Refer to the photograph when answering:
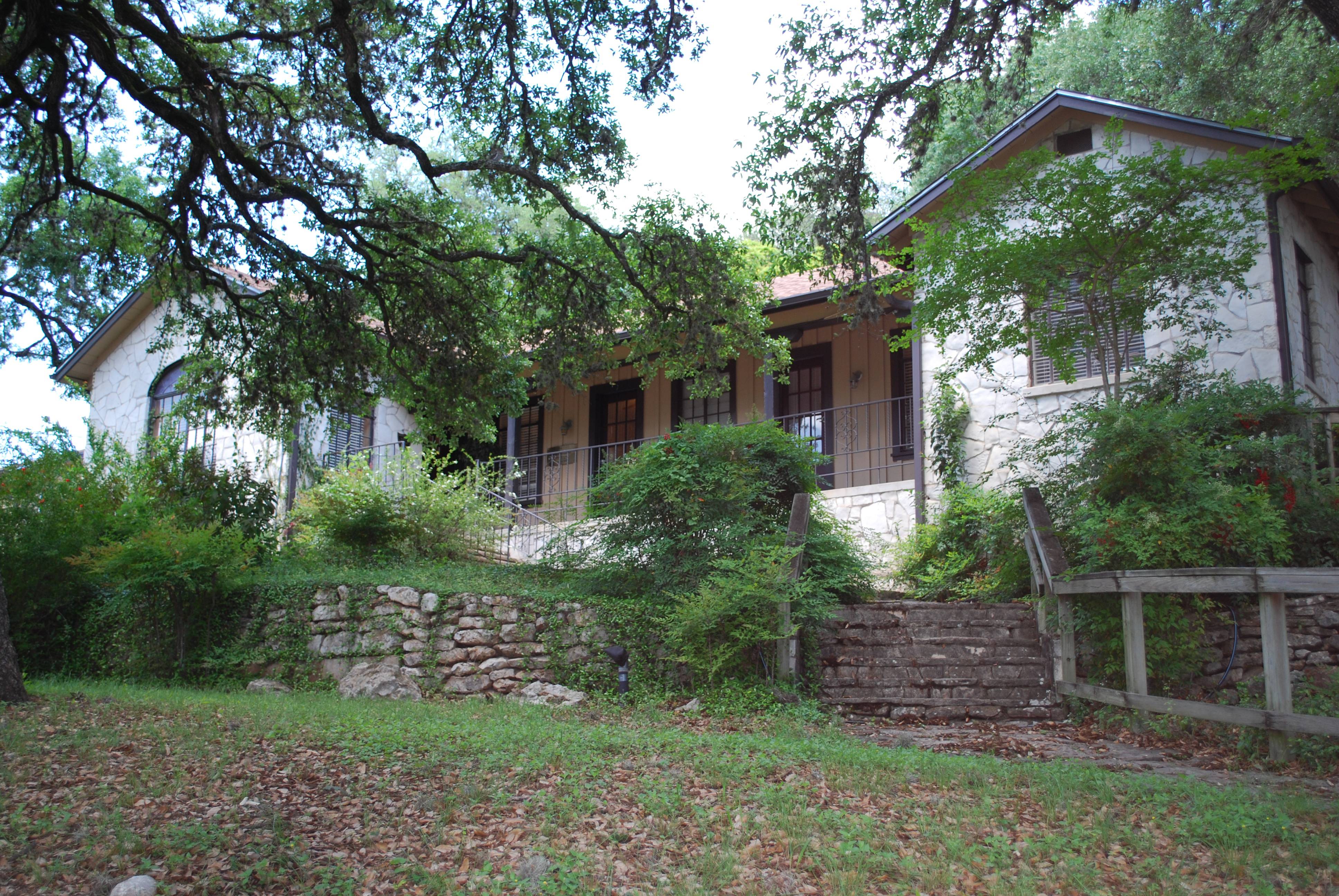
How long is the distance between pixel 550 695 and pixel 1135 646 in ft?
15.9

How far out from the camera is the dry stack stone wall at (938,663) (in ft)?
25.4

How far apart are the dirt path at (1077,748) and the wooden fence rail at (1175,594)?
25 cm

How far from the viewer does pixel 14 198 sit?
11.7 metres

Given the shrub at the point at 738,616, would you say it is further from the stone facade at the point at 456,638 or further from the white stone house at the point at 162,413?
the white stone house at the point at 162,413

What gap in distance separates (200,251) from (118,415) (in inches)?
442

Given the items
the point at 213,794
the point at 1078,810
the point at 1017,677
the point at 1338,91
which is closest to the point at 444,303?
the point at 213,794

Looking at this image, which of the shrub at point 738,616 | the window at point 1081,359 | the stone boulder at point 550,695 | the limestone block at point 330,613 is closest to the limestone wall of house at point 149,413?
the limestone block at point 330,613

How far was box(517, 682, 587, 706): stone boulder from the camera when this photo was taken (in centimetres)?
835

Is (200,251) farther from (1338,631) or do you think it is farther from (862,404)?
(1338,631)

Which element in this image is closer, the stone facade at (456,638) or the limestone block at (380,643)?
the stone facade at (456,638)

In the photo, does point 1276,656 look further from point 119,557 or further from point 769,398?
point 119,557

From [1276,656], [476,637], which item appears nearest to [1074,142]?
[1276,656]

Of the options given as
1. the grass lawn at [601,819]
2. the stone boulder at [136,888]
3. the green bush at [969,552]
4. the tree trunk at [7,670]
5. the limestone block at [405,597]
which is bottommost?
the stone boulder at [136,888]

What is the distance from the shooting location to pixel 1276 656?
568 cm
